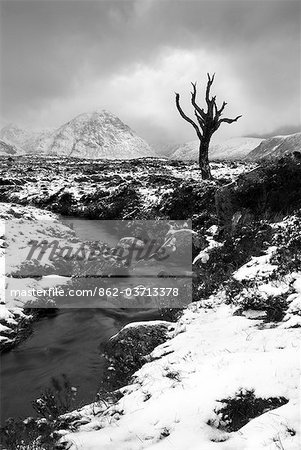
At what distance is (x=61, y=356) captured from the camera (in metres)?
8.90

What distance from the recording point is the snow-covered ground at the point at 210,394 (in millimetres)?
3949

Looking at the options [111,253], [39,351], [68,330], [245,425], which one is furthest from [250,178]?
[245,425]

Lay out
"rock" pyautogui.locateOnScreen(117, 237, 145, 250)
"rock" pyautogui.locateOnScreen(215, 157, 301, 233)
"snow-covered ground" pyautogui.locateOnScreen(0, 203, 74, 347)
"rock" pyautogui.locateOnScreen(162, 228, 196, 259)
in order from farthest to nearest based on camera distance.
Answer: "rock" pyautogui.locateOnScreen(117, 237, 145, 250) < "rock" pyautogui.locateOnScreen(162, 228, 196, 259) < "rock" pyautogui.locateOnScreen(215, 157, 301, 233) < "snow-covered ground" pyautogui.locateOnScreen(0, 203, 74, 347)

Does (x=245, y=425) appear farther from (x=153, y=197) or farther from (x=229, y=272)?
(x=153, y=197)

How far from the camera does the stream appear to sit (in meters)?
7.31

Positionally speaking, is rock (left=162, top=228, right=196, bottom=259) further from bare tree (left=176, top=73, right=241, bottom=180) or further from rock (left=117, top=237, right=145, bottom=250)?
bare tree (left=176, top=73, right=241, bottom=180)

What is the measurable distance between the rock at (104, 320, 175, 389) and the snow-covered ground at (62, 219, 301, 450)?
452 mm

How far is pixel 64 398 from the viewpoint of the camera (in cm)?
688

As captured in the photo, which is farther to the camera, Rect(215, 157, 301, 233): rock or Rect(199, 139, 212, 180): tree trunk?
Rect(199, 139, 212, 180): tree trunk

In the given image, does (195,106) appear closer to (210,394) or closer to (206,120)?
(206,120)

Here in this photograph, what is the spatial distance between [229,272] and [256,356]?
5.05 metres

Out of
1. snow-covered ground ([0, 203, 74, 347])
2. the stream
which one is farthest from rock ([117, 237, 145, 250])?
the stream

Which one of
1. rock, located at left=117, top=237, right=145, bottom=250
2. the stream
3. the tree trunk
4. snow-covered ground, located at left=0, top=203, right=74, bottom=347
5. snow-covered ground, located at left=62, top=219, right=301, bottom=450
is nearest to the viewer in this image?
snow-covered ground, located at left=62, top=219, right=301, bottom=450

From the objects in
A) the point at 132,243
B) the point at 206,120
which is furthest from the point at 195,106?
the point at 132,243
